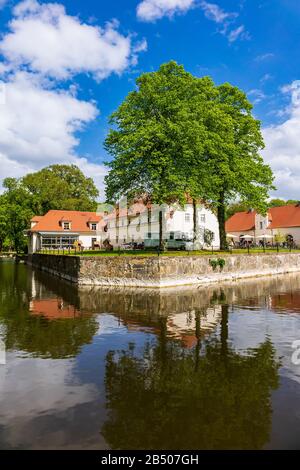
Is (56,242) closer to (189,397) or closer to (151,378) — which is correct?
(151,378)

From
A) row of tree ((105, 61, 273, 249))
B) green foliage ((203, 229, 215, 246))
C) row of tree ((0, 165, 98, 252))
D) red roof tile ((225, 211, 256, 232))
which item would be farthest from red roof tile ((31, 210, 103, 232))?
row of tree ((105, 61, 273, 249))

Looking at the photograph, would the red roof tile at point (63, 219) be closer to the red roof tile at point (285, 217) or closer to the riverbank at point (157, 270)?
the riverbank at point (157, 270)

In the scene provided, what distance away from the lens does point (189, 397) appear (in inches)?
316

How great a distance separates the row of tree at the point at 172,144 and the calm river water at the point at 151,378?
13762 millimetres

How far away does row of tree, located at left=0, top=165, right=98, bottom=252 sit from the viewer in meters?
72.9

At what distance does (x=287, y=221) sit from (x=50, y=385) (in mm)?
57599

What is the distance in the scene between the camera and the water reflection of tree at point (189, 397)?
642 centimetres

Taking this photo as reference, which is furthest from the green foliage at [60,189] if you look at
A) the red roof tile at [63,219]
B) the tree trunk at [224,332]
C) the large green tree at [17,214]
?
the tree trunk at [224,332]

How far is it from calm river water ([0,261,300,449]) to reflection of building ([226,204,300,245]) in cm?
4306

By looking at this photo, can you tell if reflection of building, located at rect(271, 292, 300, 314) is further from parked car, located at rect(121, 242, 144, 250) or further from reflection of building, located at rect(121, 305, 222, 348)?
parked car, located at rect(121, 242, 144, 250)

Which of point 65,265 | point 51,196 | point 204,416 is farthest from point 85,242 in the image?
point 204,416

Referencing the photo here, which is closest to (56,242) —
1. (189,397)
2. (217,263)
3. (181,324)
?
(217,263)

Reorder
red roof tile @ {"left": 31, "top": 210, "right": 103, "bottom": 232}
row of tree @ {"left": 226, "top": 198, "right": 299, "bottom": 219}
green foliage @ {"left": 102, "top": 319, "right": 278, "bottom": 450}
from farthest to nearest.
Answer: row of tree @ {"left": 226, "top": 198, "right": 299, "bottom": 219}
red roof tile @ {"left": 31, "top": 210, "right": 103, "bottom": 232}
green foliage @ {"left": 102, "top": 319, "right": 278, "bottom": 450}
